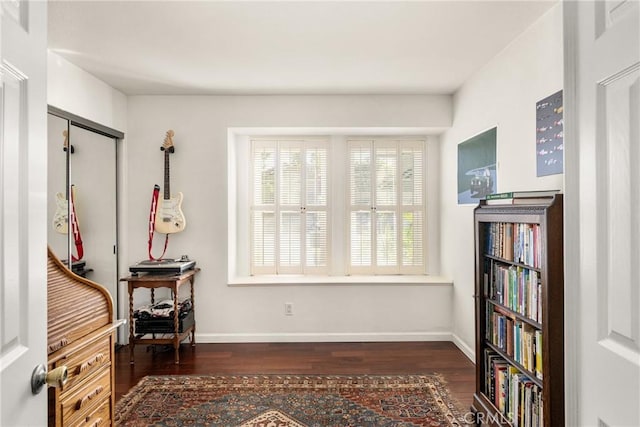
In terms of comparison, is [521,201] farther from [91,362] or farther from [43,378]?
[91,362]

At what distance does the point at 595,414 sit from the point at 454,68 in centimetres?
289

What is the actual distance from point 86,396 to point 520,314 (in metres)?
2.11

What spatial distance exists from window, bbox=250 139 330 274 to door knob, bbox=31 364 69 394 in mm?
3390

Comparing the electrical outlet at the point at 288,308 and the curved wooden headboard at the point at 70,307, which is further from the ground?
the curved wooden headboard at the point at 70,307

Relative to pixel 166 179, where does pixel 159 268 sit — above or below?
below

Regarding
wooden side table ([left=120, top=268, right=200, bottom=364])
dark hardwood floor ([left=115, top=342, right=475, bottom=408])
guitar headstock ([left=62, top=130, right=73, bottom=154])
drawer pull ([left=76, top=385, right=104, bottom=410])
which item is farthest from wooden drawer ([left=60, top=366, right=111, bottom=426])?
guitar headstock ([left=62, top=130, right=73, bottom=154])

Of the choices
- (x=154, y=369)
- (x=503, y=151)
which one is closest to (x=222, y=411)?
(x=154, y=369)

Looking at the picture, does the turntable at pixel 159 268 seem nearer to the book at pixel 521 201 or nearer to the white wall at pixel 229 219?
the white wall at pixel 229 219

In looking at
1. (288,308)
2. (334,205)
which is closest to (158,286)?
(288,308)

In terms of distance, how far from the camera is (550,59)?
2262mm

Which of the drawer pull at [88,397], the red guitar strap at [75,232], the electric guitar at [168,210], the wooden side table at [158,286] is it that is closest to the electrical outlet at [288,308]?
the wooden side table at [158,286]

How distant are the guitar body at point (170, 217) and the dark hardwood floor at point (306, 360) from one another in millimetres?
1195

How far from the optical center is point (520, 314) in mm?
1999

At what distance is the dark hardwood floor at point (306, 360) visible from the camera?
316cm
